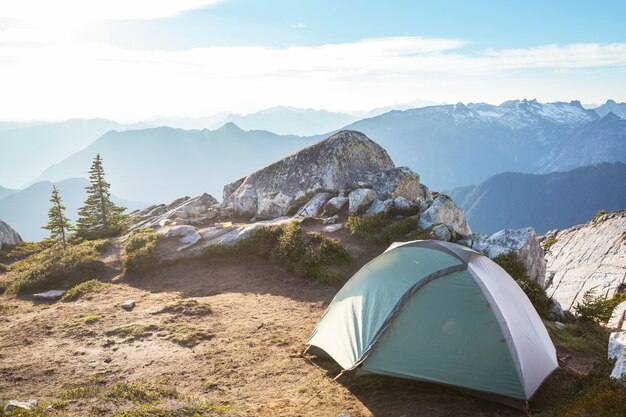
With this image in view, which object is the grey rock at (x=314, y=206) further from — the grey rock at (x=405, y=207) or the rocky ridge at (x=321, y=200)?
the grey rock at (x=405, y=207)

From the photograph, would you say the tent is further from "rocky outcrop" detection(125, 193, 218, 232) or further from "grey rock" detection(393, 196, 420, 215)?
"rocky outcrop" detection(125, 193, 218, 232)

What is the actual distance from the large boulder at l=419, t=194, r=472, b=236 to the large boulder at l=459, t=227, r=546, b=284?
1590 mm

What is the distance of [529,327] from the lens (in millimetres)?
9453

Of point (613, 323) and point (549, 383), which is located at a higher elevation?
point (549, 383)

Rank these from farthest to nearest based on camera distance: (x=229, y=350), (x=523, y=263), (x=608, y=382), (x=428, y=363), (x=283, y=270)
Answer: (x=283, y=270), (x=523, y=263), (x=229, y=350), (x=428, y=363), (x=608, y=382)

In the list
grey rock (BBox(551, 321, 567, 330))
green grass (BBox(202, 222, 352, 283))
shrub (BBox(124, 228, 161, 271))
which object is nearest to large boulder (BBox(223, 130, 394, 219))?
green grass (BBox(202, 222, 352, 283))

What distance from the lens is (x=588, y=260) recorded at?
34375 millimetres

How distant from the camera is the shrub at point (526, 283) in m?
14.6

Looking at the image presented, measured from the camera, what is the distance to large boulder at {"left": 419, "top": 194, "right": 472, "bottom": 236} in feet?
64.7

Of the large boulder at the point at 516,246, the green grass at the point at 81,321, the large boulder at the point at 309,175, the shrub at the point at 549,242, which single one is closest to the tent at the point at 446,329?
the large boulder at the point at 516,246

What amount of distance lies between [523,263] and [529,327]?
7994 mm

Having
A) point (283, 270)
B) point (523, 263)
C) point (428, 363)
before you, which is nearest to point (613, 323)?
point (523, 263)

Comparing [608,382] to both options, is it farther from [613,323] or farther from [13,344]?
[13,344]

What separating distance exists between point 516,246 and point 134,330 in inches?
616
